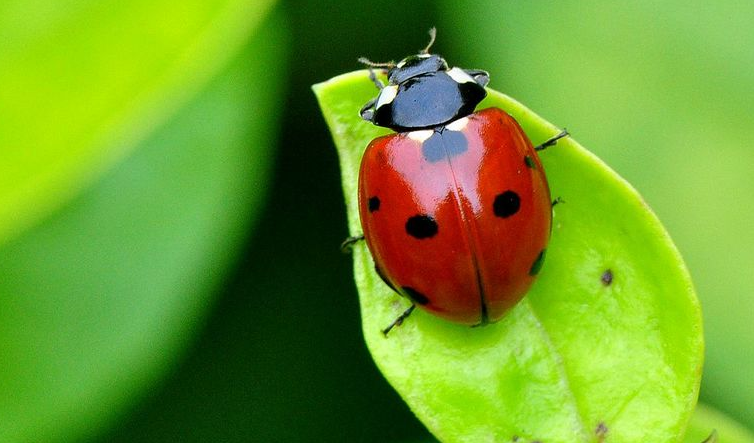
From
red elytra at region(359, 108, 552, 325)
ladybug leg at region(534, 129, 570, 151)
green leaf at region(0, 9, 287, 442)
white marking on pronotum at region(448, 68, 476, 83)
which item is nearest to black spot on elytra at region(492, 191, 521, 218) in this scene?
red elytra at region(359, 108, 552, 325)

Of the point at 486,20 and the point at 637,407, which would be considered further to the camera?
the point at 486,20

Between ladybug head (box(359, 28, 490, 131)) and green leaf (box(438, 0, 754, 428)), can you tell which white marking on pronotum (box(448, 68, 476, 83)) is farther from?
green leaf (box(438, 0, 754, 428))

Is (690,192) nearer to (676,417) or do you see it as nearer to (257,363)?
(676,417)

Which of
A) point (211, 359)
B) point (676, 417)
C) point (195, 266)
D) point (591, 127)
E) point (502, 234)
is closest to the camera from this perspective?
point (676, 417)

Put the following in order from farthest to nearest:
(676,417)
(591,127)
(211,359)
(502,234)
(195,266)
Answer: (211,359) < (591,127) < (195,266) < (502,234) < (676,417)

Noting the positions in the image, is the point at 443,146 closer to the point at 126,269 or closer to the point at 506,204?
the point at 506,204

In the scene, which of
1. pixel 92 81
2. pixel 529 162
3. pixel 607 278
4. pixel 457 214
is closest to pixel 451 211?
pixel 457 214

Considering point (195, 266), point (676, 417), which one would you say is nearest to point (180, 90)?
point (195, 266)
